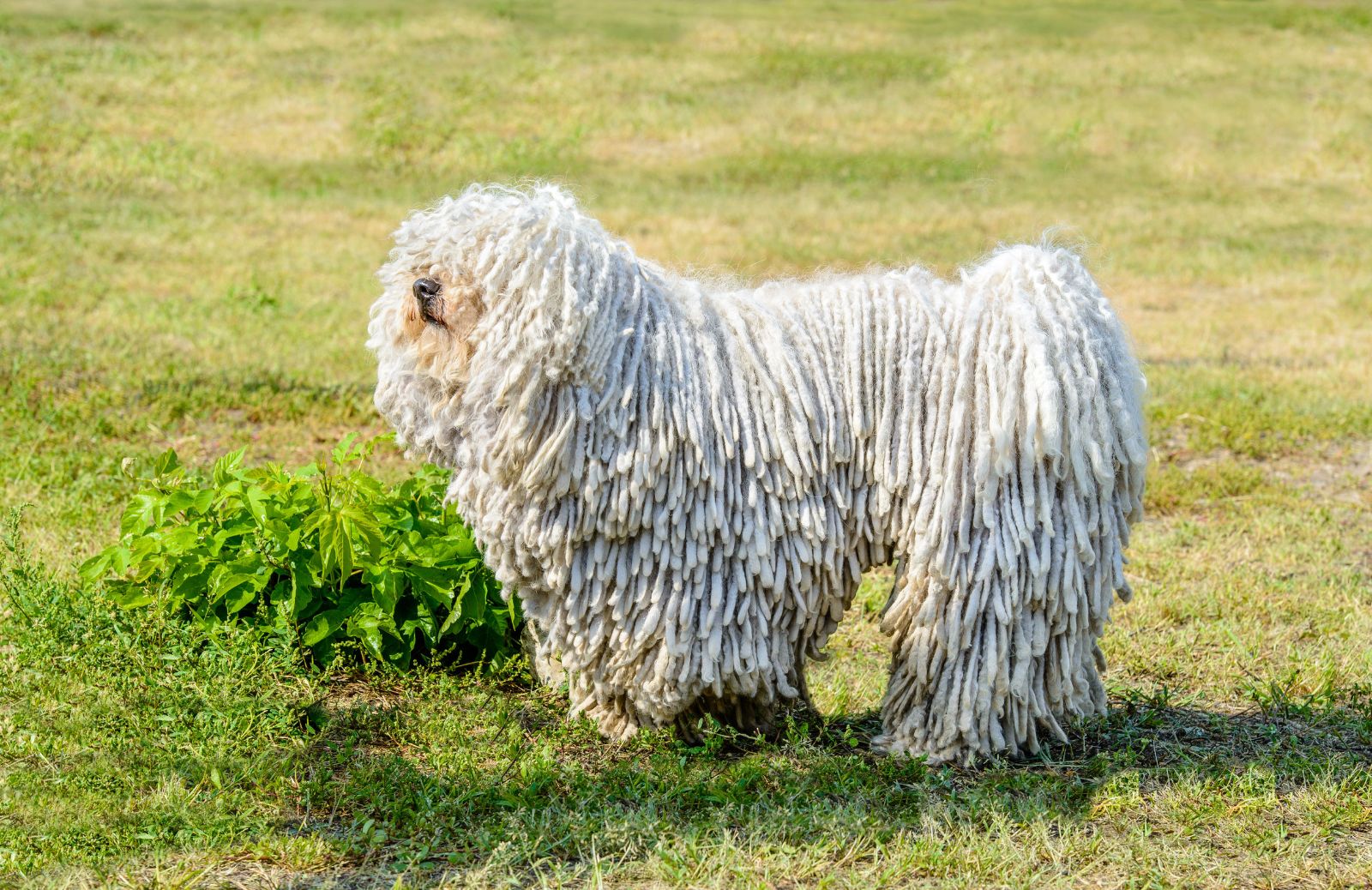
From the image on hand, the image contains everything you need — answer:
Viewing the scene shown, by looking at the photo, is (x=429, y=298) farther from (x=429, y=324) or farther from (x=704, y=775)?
(x=704, y=775)

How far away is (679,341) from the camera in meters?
3.92

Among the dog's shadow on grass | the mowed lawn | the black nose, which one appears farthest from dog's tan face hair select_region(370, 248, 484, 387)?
the dog's shadow on grass

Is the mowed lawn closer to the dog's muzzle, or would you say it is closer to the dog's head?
the dog's head

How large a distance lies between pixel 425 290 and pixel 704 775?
4.98 ft

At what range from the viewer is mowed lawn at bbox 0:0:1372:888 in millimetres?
3713

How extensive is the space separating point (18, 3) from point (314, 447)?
13172mm

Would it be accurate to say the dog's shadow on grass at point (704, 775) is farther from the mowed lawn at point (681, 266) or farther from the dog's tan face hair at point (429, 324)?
the dog's tan face hair at point (429, 324)

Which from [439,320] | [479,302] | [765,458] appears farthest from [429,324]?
[765,458]

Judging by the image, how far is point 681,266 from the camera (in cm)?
509

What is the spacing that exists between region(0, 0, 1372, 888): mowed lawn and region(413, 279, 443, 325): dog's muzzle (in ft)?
3.29

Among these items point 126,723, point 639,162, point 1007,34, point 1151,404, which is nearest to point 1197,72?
point 1007,34

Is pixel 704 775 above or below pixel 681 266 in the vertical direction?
below

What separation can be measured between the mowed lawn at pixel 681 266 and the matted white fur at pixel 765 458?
39 centimetres

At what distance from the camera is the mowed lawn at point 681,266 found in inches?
146
